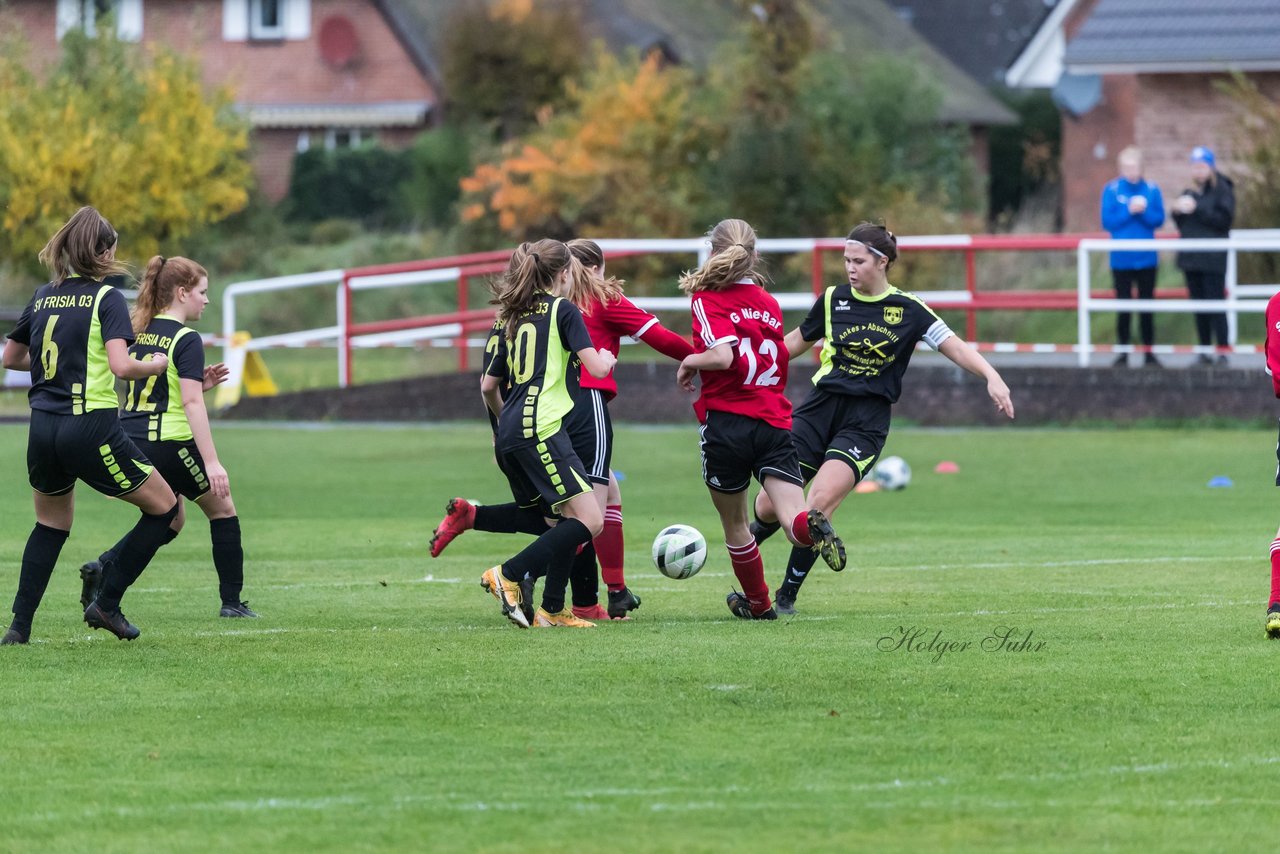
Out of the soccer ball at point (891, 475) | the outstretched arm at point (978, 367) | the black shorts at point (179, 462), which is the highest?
the outstretched arm at point (978, 367)

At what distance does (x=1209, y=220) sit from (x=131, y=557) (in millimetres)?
14254

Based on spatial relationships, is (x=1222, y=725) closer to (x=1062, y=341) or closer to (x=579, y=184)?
(x=1062, y=341)

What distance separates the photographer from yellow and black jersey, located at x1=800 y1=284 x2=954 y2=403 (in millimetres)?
9641

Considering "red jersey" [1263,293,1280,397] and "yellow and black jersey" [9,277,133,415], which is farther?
"red jersey" [1263,293,1280,397]

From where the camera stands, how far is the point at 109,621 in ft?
27.8

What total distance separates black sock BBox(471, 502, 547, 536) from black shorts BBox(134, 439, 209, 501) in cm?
124

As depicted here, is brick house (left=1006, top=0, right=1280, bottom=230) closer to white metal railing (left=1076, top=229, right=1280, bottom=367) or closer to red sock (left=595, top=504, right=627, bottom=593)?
white metal railing (left=1076, top=229, right=1280, bottom=367)

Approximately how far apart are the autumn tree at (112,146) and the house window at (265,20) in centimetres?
1672

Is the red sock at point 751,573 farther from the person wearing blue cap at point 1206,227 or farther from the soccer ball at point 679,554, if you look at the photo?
the person wearing blue cap at point 1206,227

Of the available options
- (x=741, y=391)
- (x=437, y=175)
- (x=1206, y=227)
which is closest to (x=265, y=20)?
(x=437, y=175)

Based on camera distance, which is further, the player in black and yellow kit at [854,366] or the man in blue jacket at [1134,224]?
the man in blue jacket at [1134,224]

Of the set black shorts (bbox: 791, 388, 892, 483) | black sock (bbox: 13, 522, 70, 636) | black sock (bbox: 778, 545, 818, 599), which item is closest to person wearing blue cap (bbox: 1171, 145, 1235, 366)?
black shorts (bbox: 791, 388, 892, 483)

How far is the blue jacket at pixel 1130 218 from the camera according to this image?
20.4m

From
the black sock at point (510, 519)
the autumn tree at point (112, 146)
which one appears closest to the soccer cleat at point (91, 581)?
the black sock at point (510, 519)
